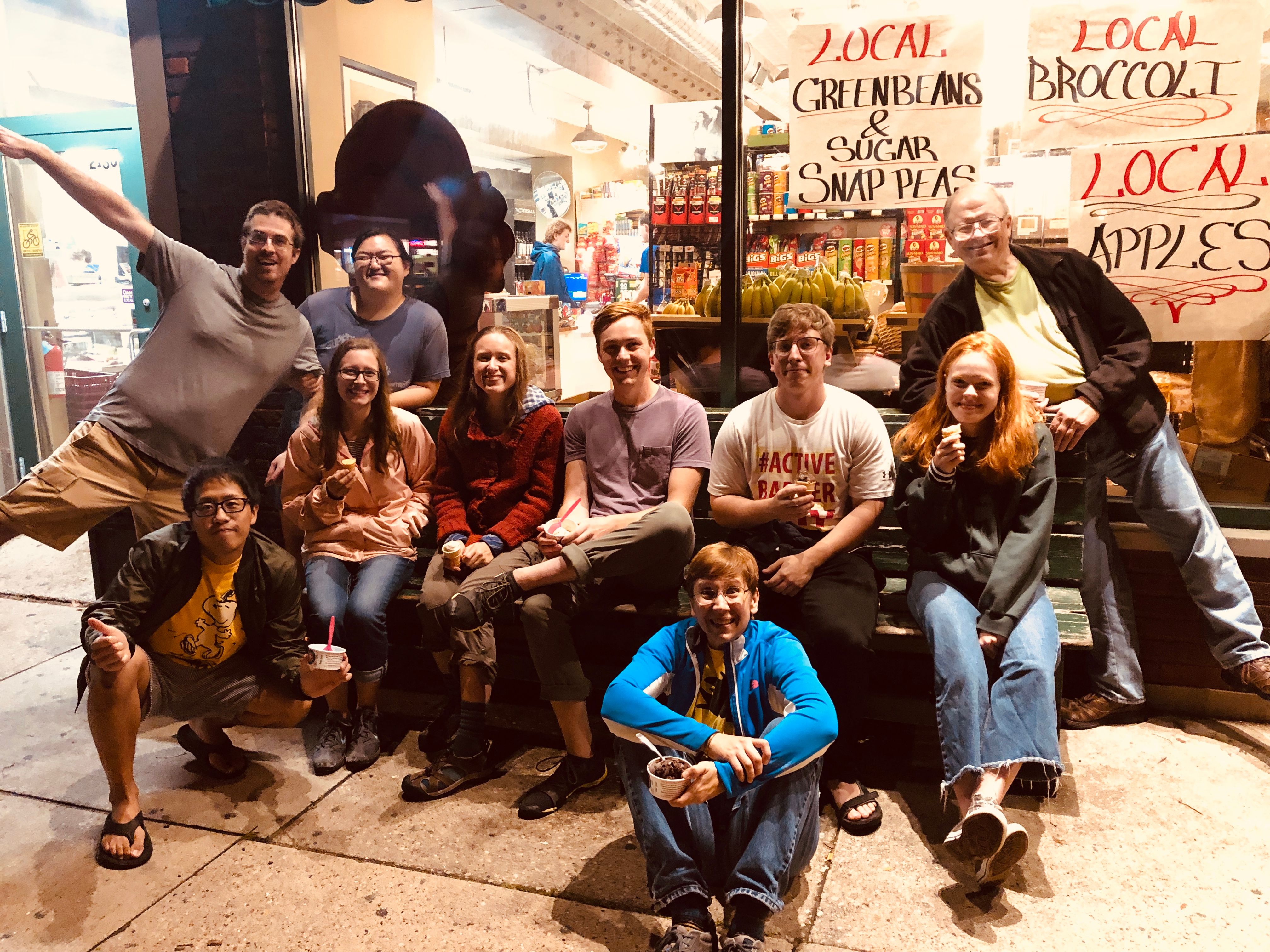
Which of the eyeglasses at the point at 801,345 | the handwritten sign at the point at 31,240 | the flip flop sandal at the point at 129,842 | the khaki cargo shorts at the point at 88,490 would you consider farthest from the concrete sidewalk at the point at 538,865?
the handwritten sign at the point at 31,240

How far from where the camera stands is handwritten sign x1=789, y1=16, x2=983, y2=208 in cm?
358

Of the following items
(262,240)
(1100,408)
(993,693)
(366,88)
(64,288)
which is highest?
(366,88)

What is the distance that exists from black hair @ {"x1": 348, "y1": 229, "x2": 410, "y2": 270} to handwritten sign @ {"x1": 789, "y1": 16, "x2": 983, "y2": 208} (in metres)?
1.77

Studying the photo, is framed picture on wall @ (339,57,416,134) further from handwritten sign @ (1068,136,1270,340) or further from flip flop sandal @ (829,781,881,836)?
flip flop sandal @ (829,781,881,836)

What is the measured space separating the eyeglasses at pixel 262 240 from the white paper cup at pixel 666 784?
9.46 ft

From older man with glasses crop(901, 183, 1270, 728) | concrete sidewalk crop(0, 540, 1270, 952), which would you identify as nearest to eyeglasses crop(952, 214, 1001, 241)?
older man with glasses crop(901, 183, 1270, 728)

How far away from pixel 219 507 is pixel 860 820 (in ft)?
6.98

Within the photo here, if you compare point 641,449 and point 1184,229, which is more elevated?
point 1184,229

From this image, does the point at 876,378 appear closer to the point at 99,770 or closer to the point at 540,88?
the point at 540,88

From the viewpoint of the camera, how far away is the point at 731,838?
2.26 metres

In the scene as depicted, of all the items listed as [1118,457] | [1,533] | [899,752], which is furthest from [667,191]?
[1,533]

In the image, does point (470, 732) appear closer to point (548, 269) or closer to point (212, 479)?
point (212, 479)

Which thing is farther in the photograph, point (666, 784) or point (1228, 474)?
point (1228, 474)

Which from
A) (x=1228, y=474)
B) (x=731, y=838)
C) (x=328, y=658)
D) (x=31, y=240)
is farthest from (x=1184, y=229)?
(x=31, y=240)
